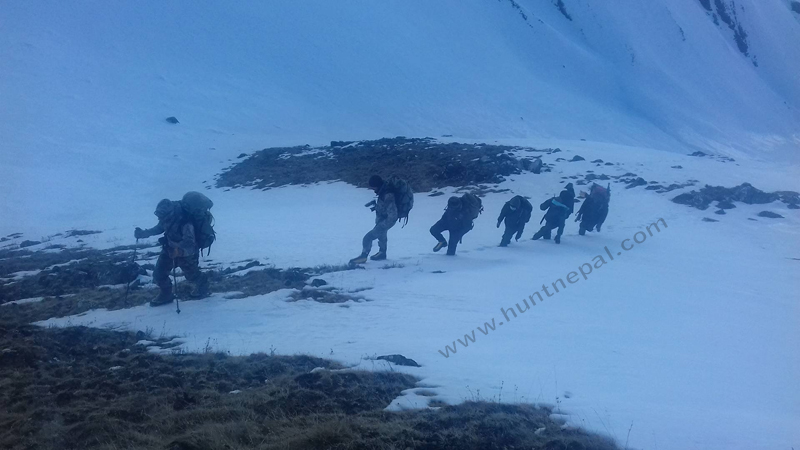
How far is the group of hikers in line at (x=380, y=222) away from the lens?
9.64 meters

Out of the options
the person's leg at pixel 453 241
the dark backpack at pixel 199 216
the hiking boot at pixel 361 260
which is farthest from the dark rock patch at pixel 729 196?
the dark backpack at pixel 199 216

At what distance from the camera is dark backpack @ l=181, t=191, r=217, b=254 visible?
9.66 metres

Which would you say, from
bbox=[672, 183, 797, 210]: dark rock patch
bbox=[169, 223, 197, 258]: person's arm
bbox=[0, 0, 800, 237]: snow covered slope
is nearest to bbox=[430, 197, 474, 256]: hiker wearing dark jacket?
bbox=[169, 223, 197, 258]: person's arm

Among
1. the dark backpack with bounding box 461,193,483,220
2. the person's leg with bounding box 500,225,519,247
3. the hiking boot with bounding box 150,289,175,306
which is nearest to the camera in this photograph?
the hiking boot with bounding box 150,289,175,306

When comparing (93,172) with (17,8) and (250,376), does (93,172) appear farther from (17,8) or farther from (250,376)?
(17,8)

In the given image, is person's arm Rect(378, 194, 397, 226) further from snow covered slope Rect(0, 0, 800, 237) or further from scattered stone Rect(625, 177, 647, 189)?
snow covered slope Rect(0, 0, 800, 237)

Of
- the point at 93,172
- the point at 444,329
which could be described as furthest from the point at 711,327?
the point at 93,172

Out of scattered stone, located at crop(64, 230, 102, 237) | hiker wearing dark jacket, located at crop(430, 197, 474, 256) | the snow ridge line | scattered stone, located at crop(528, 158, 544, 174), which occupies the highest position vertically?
scattered stone, located at crop(528, 158, 544, 174)

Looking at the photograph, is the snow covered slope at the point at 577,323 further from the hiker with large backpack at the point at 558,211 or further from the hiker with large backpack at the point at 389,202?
the hiker with large backpack at the point at 389,202

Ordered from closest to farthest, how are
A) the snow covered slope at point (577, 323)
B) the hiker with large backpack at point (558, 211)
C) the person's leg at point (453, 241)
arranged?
1. the snow covered slope at point (577, 323)
2. the person's leg at point (453, 241)
3. the hiker with large backpack at point (558, 211)

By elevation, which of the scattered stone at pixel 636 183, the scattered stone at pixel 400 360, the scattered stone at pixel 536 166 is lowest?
Answer: the scattered stone at pixel 400 360

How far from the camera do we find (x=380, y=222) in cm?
1235

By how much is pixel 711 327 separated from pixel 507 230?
6970 mm

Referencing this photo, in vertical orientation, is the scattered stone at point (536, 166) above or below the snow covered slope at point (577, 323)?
above
